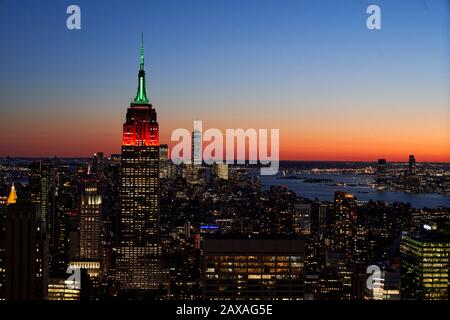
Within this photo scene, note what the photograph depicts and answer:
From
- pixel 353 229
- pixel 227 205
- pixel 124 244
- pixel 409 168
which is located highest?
pixel 409 168

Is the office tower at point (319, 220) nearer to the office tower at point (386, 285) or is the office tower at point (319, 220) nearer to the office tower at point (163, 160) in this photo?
the office tower at point (386, 285)

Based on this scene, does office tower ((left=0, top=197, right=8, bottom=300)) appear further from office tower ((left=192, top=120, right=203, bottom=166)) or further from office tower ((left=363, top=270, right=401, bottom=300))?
office tower ((left=363, top=270, right=401, bottom=300))

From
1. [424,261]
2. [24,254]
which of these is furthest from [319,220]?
[24,254]

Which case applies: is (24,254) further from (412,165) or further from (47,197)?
(412,165)
